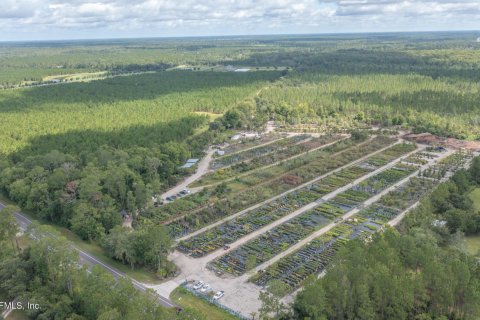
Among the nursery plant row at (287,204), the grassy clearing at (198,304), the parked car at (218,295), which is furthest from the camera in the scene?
the nursery plant row at (287,204)

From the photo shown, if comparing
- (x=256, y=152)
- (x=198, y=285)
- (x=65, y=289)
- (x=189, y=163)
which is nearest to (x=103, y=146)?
(x=189, y=163)

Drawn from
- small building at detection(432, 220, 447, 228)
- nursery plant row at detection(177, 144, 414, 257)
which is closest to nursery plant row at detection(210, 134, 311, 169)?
nursery plant row at detection(177, 144, 414, 257)

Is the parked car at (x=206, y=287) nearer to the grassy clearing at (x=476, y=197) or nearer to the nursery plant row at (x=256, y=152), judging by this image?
A: the nursery plant row at (x=256, y=152)

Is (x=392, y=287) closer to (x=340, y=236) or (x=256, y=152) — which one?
(x=340, y=236)

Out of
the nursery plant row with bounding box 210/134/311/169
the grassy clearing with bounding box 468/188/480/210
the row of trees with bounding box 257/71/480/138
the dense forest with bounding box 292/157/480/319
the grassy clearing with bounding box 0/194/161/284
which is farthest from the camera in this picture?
the row of trees with bounding box 257/71/480/138

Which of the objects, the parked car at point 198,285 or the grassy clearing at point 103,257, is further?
the grassy clearing at point 103,257

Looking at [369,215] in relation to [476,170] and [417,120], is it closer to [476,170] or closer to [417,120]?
[476,170]

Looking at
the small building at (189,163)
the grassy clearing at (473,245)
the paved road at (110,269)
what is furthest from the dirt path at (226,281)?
the small building at (189,163)

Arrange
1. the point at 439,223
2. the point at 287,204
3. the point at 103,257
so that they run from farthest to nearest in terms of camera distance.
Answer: the point at 287,204, the point at 439,223, the point at 103,257

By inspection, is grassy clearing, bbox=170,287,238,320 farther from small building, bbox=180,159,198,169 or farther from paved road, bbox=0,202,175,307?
small building, bbox=180,159,198,169
